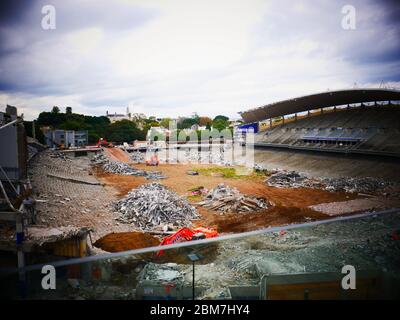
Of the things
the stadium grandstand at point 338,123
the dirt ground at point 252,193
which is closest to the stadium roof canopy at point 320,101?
the stadium grandstand at point 338,123

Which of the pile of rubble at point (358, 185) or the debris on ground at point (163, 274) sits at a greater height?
the debris on ground at point (163, 274)

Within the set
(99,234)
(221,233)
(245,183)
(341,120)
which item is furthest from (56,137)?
(341,120)

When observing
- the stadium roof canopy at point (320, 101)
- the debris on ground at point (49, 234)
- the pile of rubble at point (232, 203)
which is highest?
the stadium roof canopy at point (320, 101)

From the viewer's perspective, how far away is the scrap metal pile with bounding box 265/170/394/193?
20667 millimetres

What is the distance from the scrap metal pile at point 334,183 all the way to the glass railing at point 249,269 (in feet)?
65.6

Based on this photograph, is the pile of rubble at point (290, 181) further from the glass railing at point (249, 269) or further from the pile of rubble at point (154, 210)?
the glass railing at point (249, 269)

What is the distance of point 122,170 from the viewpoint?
104 ft

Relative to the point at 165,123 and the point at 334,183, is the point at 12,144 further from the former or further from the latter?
the point at 165,123

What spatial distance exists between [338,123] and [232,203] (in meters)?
27.3

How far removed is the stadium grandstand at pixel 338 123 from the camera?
92.3 ft

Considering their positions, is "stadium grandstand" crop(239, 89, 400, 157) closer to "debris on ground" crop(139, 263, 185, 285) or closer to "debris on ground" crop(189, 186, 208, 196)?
"debris on ground" crop(189, 186, 208, 196)

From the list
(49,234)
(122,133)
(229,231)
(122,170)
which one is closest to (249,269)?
(49,234)

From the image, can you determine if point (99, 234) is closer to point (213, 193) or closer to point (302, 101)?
point (213, 193)
